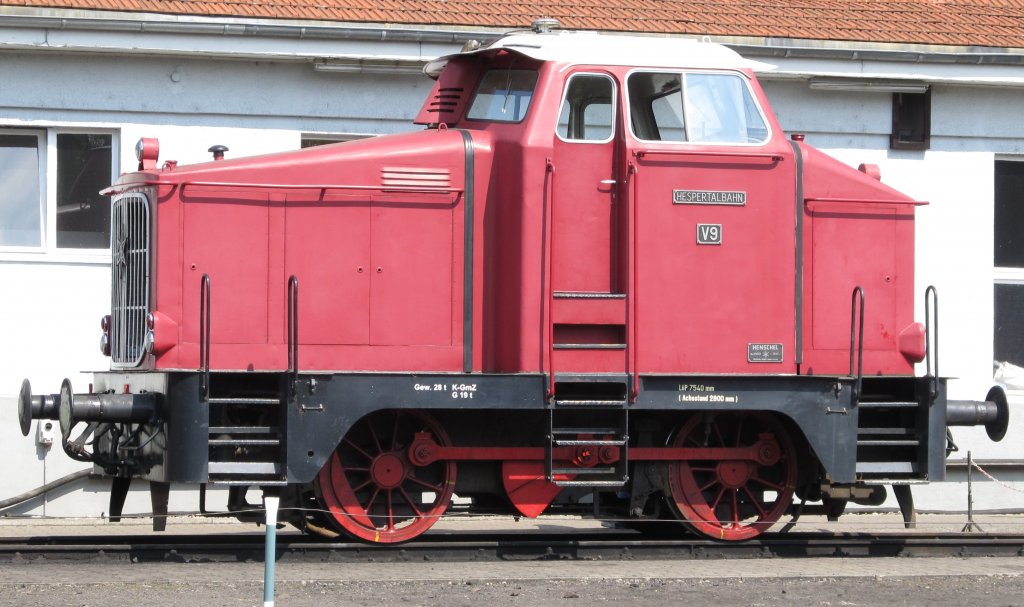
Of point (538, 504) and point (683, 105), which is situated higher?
point (683, 105)

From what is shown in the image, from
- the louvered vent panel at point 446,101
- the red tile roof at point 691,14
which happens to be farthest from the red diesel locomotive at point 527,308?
the red tile roof at point 691,14

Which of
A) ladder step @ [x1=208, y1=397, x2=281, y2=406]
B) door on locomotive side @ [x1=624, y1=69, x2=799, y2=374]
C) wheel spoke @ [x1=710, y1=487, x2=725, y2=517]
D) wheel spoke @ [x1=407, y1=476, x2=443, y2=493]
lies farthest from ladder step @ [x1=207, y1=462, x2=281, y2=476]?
wheel spoke @ [x1=710, y1=487, x2=725, y2=517]

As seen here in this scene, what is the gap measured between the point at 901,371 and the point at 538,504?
301 centimetres

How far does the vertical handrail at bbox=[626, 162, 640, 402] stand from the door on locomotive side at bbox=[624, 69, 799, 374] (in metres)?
0.02

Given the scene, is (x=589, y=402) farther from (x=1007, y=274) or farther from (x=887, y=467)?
(x=1007, y=274)

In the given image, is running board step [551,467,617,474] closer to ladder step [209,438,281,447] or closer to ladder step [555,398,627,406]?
ladder step [555,398,627,406]

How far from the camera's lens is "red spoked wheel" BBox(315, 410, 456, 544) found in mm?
10695

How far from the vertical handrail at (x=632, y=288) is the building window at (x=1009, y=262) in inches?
260

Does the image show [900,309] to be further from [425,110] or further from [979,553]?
[425,110]

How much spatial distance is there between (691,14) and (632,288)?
613 cm

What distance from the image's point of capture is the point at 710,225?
11.0m

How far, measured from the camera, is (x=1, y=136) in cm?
1454

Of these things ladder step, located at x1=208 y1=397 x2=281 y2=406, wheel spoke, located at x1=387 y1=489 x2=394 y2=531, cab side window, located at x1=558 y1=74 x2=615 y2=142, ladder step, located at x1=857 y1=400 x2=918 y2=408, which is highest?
cab side window, located at x1=558 y1=74 x2=615 y2=142

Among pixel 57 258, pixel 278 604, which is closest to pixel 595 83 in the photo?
pixel 278 604
